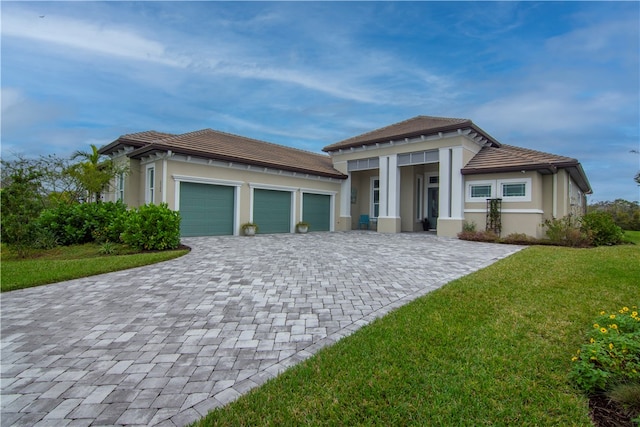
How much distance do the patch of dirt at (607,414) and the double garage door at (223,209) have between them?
12.5 m

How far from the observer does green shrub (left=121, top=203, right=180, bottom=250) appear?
8.90 meters

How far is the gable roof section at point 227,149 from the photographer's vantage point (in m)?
11.7

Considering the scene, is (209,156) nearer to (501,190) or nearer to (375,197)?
(375,197)

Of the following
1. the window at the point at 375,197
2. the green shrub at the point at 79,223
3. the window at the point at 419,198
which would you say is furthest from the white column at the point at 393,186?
the green shrub at the point at 79,223

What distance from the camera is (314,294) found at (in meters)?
4.82

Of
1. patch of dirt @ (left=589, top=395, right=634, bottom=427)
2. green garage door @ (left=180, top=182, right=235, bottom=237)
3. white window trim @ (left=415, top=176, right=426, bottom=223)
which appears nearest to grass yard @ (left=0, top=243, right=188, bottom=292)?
green garage door @ (left=180, top=182, right=235, bottom=237)

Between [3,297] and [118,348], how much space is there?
3638 mm

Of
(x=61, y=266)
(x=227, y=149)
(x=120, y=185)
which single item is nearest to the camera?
(x=61, y=266)

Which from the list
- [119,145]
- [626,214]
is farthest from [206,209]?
[626,214]

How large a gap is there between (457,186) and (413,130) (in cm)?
377

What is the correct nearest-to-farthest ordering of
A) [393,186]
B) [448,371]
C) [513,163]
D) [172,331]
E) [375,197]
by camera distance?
[448,371], [172,331], [513,163], [393,186], [375,197]

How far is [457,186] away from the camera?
1427 centimetres

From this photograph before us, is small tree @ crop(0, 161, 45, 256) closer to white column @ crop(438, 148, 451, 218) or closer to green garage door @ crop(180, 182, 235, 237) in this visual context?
green garage door @ crop(180, 182, 235, 237)

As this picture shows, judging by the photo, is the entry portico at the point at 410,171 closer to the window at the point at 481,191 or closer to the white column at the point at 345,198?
the white column at the point at 345,198
